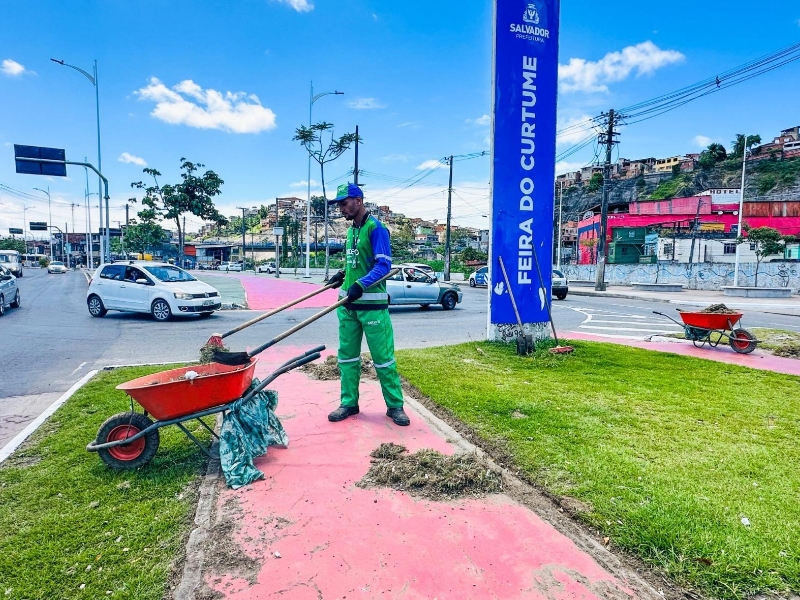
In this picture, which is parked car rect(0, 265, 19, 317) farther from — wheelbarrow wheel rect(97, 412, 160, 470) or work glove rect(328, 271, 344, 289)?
work glove rect(328, 271, 344, 289)

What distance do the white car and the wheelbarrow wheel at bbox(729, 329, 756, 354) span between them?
39.6 feet

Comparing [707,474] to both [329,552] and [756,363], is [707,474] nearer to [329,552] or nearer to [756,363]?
[329,552]

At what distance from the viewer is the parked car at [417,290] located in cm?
1537

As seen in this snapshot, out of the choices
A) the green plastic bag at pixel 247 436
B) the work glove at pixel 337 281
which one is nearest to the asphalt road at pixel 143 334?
the green plastic bag at pixel 247 436

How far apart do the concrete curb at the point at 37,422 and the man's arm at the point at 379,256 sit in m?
3.28

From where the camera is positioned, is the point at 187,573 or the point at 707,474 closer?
the point at 187,573

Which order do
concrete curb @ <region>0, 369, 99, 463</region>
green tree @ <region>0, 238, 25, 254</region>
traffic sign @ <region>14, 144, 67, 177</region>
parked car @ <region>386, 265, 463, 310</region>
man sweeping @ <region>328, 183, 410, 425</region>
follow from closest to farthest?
concrete curb @ <region>0, 369, 99, 463</region>, man sweeping @ <region>328, 183, 410, 425</region>, parked car @ <region>386, 265, 463, 310</region>, traffic sign @ <region>14, 144, 67, 177</region>, green tree @ <region>0, 238, 25, 254</region>

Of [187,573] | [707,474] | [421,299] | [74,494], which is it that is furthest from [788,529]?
[421,299]

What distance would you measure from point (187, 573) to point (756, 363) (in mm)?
8756

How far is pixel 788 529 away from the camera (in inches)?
104

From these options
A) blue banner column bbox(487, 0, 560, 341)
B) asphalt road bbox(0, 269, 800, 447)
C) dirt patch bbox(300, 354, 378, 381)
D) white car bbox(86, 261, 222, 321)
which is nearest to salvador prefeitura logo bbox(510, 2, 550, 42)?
blue banner column bbox(487, 0, 560, 341)

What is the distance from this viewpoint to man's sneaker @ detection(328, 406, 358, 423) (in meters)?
4.54

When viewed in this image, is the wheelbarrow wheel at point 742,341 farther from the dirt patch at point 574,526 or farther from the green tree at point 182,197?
the green tree at point 182,197

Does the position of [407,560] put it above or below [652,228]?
below
